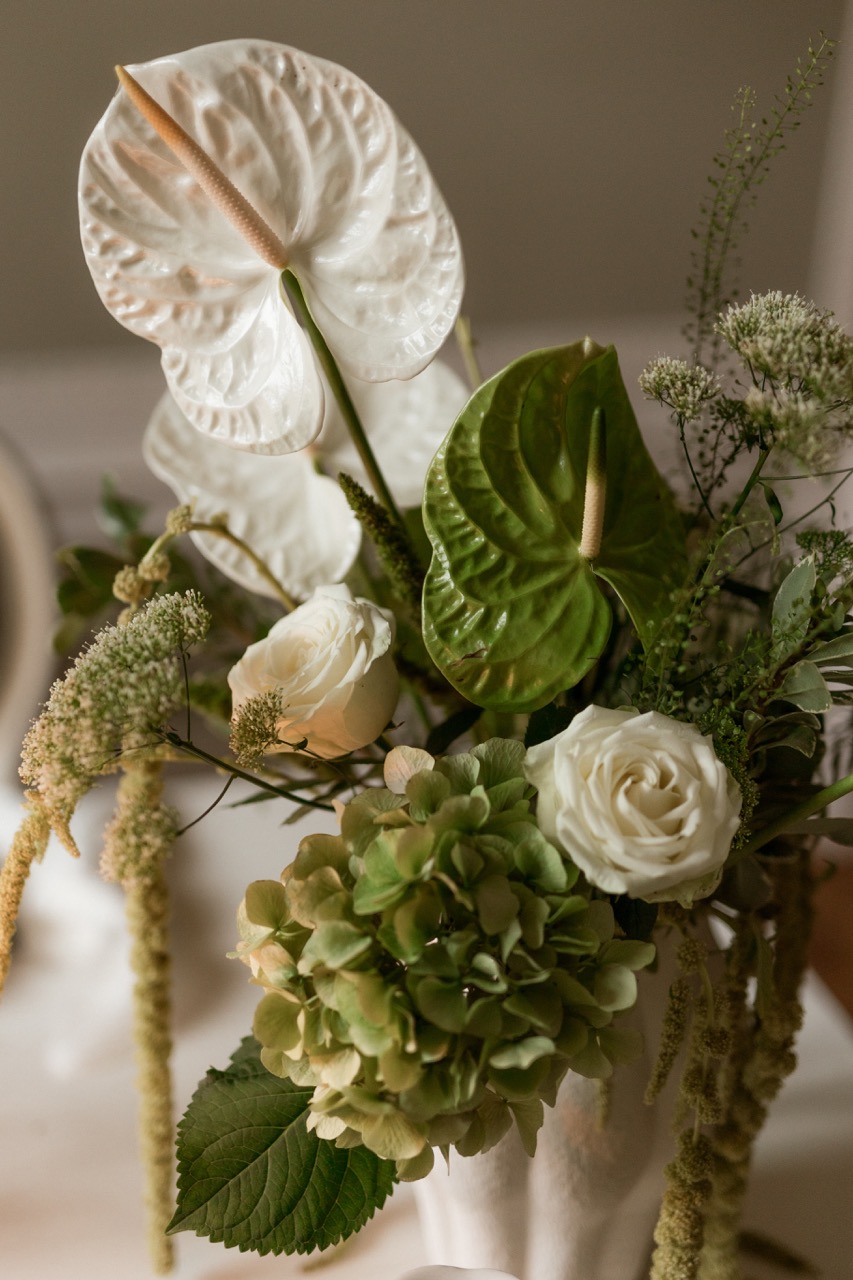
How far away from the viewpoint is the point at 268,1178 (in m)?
0.31

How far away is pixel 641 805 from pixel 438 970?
6 cm

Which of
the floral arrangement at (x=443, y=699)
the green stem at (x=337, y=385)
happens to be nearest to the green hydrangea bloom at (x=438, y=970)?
the floral arrangement at (x=443, y=699)

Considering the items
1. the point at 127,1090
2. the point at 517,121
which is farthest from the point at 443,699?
the point at 517,121

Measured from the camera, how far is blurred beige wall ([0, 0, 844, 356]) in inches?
37.9

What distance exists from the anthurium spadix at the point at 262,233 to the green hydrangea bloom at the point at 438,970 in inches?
5.4

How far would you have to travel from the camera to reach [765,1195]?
0.47 meters

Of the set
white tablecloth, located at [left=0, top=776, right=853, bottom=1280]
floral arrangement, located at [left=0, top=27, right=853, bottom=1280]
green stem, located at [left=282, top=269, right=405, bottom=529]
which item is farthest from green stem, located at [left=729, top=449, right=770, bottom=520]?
white tablecloth, located at [left=0, top=776, right=853, bottom=1280]

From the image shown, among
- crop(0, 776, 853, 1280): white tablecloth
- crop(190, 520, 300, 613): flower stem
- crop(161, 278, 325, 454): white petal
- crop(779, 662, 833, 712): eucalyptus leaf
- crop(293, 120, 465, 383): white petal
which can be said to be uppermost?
crop(293, 120, 465, 383): white petal

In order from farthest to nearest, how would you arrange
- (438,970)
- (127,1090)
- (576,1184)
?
(127,1090) → (576,1184) → (438,970)

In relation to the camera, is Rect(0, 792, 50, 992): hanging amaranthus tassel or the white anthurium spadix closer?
Rect(0, 792, 50, 992): hanging amaranthus tassel

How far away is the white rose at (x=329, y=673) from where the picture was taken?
296 mm

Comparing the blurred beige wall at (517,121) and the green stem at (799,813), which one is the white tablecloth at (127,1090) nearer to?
the green stem at (799,813)

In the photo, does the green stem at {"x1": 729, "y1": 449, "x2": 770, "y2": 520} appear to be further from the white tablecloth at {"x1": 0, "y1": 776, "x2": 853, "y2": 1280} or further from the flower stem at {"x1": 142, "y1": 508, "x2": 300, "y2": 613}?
the white tablecloth at {"x1": 0, "y1": 776, "x2": 853, "y2": 1280}

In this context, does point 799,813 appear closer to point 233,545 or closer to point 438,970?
point 438,970
